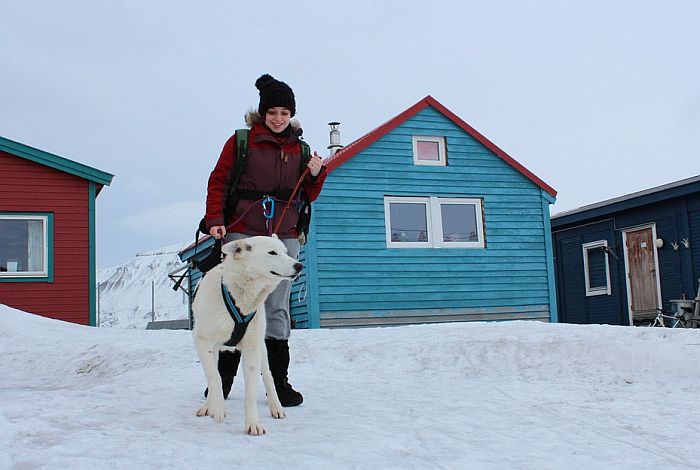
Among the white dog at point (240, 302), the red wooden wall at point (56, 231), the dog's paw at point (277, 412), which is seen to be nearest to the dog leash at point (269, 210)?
the white dog at point (240, 302)

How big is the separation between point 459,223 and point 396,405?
1001 centimetres

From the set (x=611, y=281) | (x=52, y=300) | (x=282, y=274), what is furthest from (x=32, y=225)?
(x=611, y=281)

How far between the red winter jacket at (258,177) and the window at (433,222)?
9245 millimetres

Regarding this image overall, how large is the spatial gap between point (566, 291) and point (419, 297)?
8.17 meters

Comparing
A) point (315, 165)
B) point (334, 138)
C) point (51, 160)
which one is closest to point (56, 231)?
point (51, 160)

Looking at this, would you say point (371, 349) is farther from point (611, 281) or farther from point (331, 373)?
point (611, 281)

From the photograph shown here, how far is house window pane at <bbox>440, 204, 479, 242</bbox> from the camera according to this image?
14523mm

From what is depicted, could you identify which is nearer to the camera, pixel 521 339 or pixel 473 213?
pixel 521 339

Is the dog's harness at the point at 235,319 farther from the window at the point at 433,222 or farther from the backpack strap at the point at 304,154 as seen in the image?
the window at the point at 433,222

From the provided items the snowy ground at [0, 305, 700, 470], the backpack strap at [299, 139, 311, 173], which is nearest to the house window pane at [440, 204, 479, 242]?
the snowy ground at [0, 305, 700, 470]

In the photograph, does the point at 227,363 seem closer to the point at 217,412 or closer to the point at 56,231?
the point at 217,412

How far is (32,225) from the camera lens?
14.2 meters

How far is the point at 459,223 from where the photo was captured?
577 inches

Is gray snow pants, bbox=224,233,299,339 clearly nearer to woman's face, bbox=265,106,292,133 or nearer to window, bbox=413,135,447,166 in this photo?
woman's face, bbox=265,106,292,133
